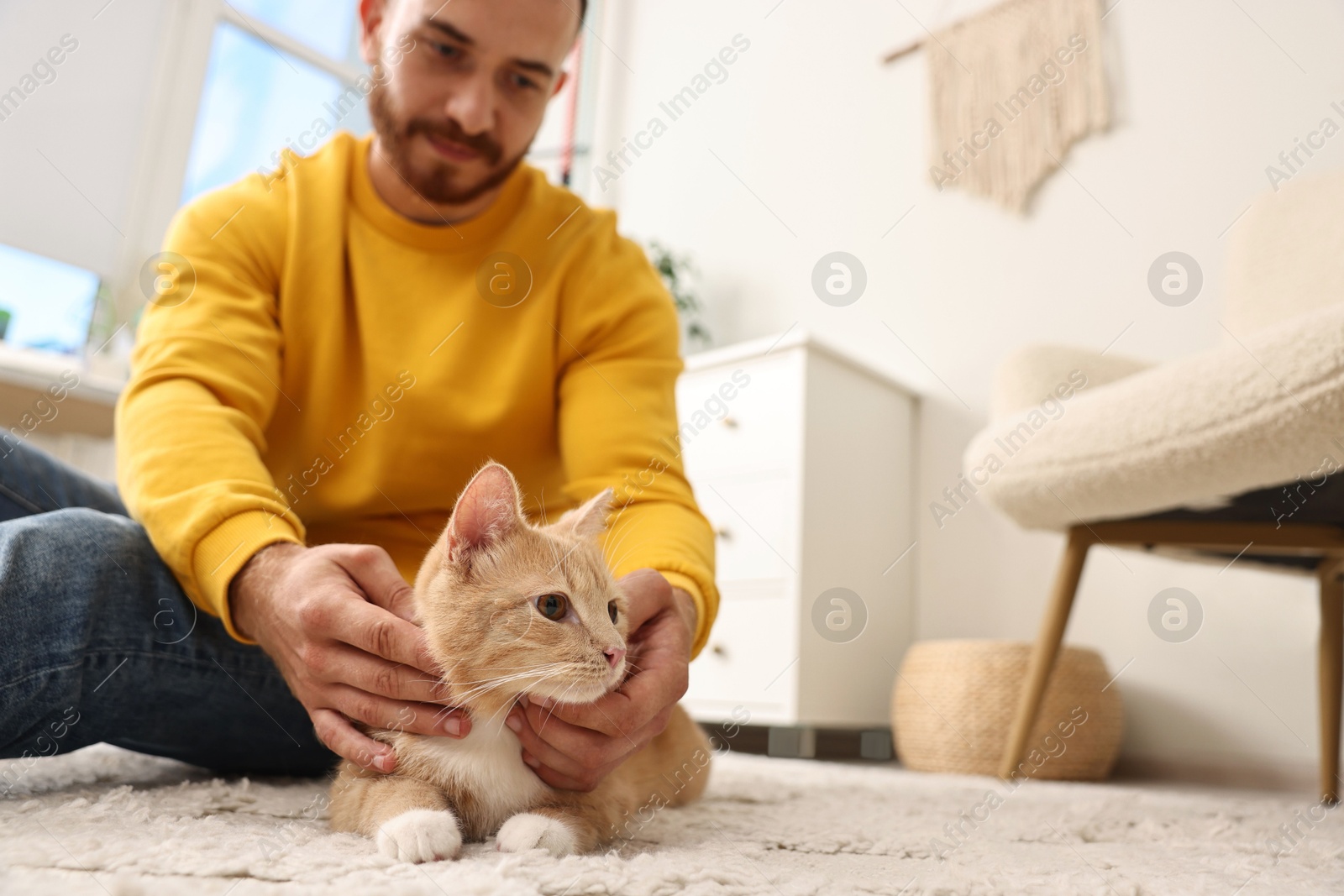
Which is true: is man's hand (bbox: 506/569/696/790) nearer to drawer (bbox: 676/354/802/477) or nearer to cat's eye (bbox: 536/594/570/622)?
→ cat's eye (bbox: 536/594/570/622)

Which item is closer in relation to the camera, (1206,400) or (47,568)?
(47,568)

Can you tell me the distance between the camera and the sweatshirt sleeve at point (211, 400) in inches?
34.5

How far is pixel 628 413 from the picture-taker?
3.88 ft

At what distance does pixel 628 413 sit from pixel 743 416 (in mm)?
1331

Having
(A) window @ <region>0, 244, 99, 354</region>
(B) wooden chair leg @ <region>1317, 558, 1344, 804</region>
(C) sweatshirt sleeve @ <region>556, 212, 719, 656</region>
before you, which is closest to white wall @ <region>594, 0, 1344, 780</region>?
(B) wooden chair leg @ <region>1317, 558, 1344, 804</region>

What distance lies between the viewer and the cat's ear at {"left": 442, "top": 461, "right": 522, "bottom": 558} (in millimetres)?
763

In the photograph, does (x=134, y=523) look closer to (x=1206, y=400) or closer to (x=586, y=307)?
(x=586, y=307)

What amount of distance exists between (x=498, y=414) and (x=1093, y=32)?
2.17 metres

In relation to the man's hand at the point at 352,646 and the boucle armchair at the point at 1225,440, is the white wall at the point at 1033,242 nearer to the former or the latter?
the boucle armchair at the point at 1225,440

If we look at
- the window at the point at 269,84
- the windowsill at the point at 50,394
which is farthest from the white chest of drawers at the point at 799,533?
the window at the point at 269,84

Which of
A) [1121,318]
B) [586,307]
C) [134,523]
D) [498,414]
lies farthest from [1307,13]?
[134,523]

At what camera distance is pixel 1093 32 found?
2467 millimetres

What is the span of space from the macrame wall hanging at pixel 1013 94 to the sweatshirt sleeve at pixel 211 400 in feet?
6.72

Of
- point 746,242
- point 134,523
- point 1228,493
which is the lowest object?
point 134,523
